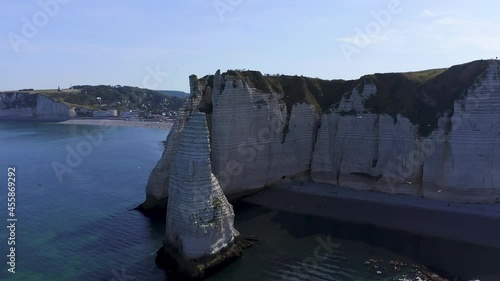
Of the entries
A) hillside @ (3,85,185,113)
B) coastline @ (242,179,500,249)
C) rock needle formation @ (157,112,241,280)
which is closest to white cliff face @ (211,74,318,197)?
A: coastline @ (242,179,500,249)

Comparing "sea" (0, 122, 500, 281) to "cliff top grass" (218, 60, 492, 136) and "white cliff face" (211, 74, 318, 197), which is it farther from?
"cliff top grass" (218, 60, 492, 136)

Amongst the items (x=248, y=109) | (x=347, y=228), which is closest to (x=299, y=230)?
(x=347, y=228)

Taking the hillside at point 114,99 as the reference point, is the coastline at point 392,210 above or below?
below

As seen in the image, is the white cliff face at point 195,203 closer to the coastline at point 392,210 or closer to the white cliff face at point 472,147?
the coastline at point 392,210

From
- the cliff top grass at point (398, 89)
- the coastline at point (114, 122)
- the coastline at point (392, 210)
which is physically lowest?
the coastline at point (392, 210)

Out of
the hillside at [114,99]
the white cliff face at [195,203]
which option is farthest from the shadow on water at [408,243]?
the hillside at [114,99]

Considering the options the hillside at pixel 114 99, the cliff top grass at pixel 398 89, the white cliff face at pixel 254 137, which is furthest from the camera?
the hillside at pixel 114 99
